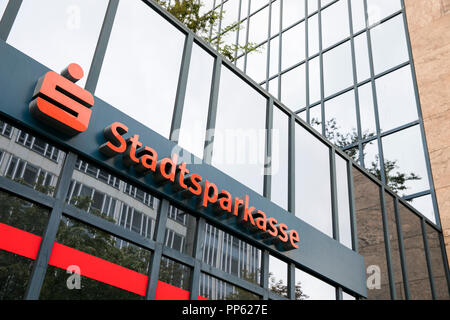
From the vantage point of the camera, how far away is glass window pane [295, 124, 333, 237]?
12125mm

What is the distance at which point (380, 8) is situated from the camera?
21094 millimetres

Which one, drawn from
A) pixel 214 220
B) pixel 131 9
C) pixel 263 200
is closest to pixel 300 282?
pixel 263 200

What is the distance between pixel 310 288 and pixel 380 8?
14.8 meters

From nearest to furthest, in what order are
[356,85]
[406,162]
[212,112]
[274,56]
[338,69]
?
1. [212,112]
2. [406,162]
3. [356,85]
4. [338,69]
5. [274,56]

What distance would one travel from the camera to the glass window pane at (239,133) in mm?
10250

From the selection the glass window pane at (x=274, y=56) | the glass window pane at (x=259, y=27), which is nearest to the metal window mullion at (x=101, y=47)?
the glass window pane at (x=274, y=56)

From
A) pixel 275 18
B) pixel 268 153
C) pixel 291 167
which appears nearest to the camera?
pixel 268 153

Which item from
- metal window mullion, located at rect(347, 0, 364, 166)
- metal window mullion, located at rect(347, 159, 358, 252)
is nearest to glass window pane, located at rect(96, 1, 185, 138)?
metal window mullion, located at rect(347, 159, 358, 252)

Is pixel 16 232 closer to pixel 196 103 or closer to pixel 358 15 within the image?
pixel 196 103

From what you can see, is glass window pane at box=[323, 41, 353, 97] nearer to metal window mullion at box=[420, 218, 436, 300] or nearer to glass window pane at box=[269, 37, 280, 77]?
glass window pane at box=[269, 37, 280, 77]

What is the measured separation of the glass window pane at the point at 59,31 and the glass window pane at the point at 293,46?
15.9 m

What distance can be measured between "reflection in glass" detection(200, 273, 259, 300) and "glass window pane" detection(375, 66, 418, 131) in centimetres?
1176

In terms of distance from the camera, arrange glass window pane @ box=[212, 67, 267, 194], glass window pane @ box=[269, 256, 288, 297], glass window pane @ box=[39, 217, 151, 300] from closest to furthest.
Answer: glass window pane @ box=[39, 217, 151, 300] < glass window pane @ box=[269, 256, 288, 297] < glass window pane @ box=[212, 67, 267, 194]

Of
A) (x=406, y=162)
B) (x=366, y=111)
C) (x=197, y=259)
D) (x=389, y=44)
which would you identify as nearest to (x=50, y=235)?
(x=197, y=259)
